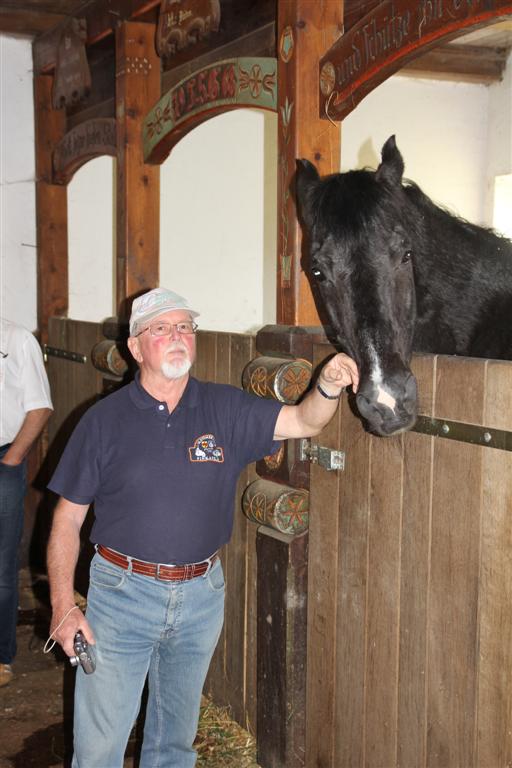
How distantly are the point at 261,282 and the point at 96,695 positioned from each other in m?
4.40

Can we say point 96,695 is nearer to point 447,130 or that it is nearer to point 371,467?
point 371,467

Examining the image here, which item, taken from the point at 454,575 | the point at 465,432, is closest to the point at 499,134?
the point at 465,432

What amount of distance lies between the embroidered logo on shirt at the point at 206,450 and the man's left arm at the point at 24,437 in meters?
1.62

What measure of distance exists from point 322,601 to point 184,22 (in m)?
2.30

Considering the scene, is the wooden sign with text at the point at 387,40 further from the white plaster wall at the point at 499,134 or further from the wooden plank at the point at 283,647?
the white plaster wall at the point at 499,134

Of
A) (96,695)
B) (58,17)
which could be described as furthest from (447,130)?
(96,695)

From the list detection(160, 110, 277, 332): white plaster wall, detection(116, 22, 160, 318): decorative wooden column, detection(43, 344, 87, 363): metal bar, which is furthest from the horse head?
detection(160, 110, 277, 332): white plaster wall

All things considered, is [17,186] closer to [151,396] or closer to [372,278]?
[151,396]

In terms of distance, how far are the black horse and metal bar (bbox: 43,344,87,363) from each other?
262 centimetres

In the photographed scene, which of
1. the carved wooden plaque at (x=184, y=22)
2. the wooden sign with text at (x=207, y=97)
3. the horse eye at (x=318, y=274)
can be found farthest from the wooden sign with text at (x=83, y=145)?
the horse eye at (x=318, y=274)

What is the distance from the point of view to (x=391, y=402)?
193 centimetres

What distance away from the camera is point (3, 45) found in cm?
536

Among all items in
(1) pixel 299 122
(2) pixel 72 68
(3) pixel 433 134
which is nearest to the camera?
(1) pixel 299 122

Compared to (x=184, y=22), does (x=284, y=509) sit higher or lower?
lower
